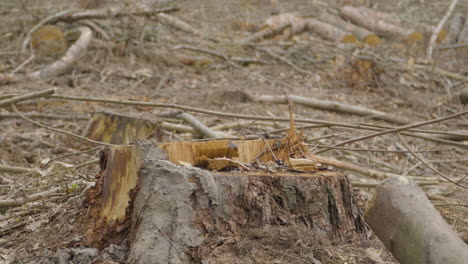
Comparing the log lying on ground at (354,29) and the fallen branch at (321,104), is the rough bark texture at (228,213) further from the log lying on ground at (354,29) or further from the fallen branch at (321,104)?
the log lying on ground at (354,29)

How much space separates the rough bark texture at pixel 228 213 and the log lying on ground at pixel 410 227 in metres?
0.13

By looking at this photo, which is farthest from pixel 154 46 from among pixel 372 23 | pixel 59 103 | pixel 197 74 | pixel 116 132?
pixel 372 23

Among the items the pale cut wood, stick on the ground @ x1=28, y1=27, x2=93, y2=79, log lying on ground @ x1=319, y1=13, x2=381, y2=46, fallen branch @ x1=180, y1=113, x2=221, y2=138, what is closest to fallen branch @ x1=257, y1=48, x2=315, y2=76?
log lying on ground @ x1=319, y1=13, x2=381, y2=46

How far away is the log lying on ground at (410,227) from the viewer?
5.57ft

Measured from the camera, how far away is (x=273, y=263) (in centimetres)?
170

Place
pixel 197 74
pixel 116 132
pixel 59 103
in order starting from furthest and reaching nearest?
1. pixel 197 74
2. pixel 59 103
3. pixel 116 132

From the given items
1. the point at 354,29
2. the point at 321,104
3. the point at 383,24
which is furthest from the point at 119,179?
the point at 383,24

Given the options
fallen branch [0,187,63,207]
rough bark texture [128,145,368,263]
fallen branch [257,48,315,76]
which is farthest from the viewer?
fallen branch [257,48,315,76]

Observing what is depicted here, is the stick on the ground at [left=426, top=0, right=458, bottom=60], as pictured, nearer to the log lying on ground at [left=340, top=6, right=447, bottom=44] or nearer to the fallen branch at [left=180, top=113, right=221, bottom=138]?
the log lying on ground at [left=340, top=6, right=447, bottom=44]

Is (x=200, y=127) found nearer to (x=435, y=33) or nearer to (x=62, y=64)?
(x=62, y=64)

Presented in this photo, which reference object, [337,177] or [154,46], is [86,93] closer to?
[154,46]

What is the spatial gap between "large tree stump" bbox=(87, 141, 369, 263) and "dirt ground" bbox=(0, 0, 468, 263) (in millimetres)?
1940

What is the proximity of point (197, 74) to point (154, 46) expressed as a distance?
2.70 ft

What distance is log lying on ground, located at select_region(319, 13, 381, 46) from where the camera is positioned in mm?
8406
